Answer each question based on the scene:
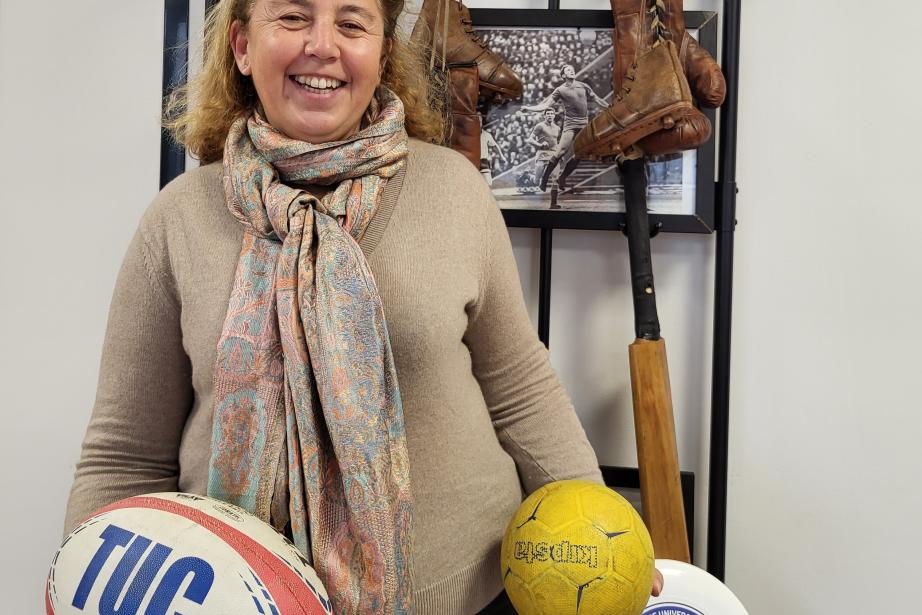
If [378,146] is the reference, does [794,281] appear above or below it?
below

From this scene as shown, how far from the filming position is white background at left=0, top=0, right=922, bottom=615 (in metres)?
1.42

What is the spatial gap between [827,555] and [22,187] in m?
1.74

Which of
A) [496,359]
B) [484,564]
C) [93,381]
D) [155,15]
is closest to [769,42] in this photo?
[496,359]

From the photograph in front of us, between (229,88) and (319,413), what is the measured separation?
20.6 inches

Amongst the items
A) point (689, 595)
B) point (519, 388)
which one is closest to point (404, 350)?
point (519, 388)

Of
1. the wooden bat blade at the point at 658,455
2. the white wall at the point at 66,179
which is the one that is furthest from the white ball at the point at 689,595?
the white wall at the point at 66,179

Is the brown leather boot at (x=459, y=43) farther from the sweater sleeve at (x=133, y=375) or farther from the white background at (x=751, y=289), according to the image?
the sweater sleeve at (x=133, y=375)

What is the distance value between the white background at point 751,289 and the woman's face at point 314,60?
565mm

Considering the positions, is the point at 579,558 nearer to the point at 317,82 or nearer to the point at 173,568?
the point at 173,568

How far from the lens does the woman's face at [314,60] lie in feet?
3.22

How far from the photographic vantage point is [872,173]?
4.66ft

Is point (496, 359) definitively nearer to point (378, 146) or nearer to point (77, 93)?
point (378, 146)

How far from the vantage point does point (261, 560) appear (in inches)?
30.6

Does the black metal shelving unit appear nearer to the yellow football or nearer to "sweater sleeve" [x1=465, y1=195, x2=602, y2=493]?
"sweater sleeve" [x1=465, y1=195, x2=602, y2=493]
